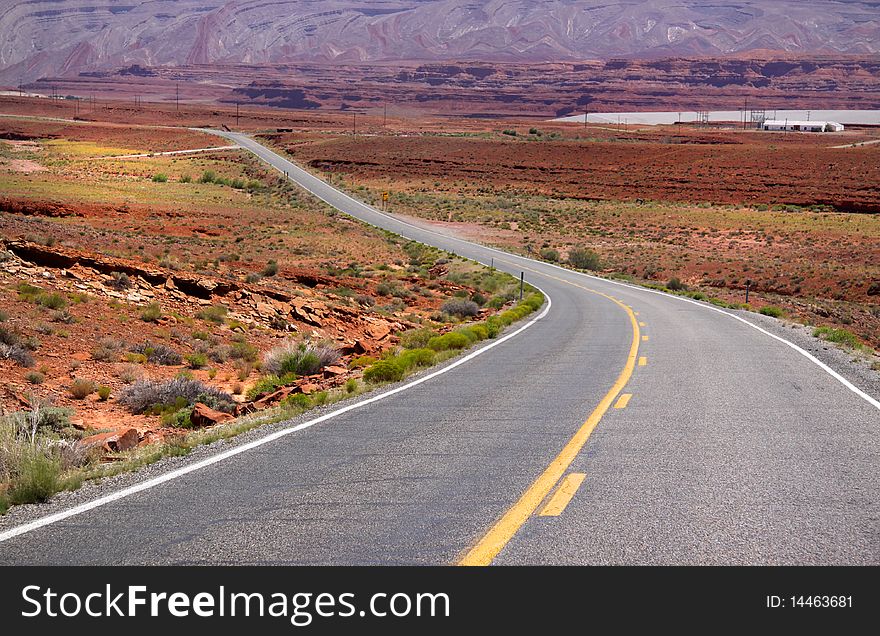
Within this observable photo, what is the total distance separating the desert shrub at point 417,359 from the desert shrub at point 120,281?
10025 millimetres

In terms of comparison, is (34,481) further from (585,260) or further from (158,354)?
(585,260)

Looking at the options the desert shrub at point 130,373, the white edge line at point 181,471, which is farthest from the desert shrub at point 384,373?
the desert shrub at point 130,373

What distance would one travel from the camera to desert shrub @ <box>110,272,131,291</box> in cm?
2233

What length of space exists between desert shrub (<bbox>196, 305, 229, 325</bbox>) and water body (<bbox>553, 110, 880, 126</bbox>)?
163 metres

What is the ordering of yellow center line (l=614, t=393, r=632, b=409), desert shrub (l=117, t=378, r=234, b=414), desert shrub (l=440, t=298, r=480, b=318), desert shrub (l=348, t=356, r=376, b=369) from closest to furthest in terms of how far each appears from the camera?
1. yellow center line (l=614, t=393, r=632, b=409)
2. desert shrub (l=117, t=378, r=234, b=414)
3. desert shrub (l=348, t=356, r=376, b=369)
4. desert shrub (l=440, t=298, r=480, b=318)

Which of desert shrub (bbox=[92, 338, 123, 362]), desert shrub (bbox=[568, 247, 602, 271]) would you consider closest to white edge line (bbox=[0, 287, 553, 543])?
desert shrub (bbox=[92, 338, 123, 362])

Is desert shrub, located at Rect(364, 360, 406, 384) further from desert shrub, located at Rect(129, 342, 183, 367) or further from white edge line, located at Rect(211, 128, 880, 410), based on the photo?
white edge line, located at Rect(211, 128, 880, 410)

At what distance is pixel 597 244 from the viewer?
5944cm

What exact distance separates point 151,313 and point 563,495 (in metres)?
15.8

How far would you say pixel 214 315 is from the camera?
22.1 m

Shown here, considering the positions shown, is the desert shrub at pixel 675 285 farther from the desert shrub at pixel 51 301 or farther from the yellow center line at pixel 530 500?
the yellow center line at pixel 530 500

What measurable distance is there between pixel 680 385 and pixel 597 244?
47280 millimetres
